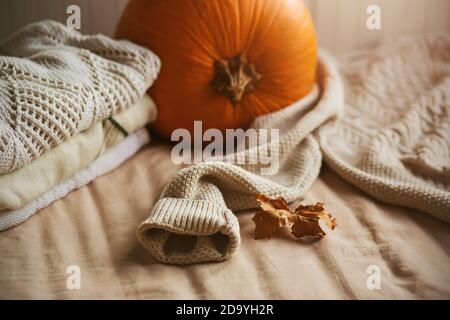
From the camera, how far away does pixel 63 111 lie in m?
0.94

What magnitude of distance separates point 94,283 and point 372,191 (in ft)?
1.83

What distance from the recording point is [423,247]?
34.3 inches

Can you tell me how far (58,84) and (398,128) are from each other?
756 mm

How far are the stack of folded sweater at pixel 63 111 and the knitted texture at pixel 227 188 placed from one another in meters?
0.21

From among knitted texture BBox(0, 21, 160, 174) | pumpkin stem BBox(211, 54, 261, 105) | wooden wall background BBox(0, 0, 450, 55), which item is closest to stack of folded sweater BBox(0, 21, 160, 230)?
knitted texture BBox(0, 21, 160, 174)

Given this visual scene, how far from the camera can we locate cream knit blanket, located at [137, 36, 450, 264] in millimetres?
845

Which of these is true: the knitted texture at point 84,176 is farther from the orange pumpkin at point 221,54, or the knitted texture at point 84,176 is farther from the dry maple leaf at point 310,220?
the dry maple leaf at point 310,220

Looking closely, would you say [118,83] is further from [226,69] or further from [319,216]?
[319,216]

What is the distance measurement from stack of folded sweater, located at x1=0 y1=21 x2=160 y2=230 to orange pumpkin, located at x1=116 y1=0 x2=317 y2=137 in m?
0.05

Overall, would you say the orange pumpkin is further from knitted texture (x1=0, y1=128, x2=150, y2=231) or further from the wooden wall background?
the wooden wall background

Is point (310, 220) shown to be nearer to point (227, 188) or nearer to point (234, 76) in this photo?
point (227, 188)

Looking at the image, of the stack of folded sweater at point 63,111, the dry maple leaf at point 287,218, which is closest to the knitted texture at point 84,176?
the stack of folded sweater at point 63,111

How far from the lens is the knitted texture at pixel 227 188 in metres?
0.83
